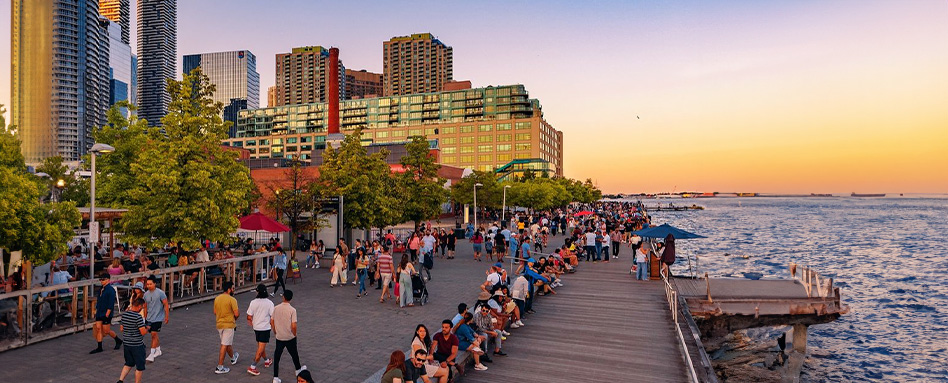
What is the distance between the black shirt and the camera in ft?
24.8

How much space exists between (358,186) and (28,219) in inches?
587

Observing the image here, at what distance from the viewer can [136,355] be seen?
859 centimetres

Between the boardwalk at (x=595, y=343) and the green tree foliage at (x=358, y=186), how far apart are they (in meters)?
12.8

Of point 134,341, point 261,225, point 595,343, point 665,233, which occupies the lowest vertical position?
point 595,343

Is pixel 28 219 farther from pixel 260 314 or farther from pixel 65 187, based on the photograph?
pixel 65 187

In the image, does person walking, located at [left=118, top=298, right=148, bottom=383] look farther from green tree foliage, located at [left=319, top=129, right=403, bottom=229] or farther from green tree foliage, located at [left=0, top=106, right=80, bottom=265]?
green tree foliage, located at [left=319, top=129, right=403, bottom=229]

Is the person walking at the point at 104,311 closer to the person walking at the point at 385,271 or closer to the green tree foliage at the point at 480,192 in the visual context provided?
the person walking at the point at 385,271

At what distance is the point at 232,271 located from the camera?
56.9 feet

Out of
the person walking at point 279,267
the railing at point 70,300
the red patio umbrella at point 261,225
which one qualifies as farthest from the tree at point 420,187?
the railing at point 70,300

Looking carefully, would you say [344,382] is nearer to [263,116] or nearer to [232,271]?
[232,271]

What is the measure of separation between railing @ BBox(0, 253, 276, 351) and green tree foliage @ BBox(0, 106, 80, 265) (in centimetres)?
130

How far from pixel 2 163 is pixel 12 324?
5203mm

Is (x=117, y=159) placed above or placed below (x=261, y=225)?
above

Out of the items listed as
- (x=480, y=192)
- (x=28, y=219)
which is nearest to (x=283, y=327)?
(x=28, y=219)
